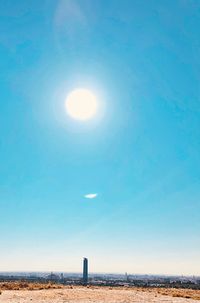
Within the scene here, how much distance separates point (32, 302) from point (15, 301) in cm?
184

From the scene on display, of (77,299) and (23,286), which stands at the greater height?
(23,286)

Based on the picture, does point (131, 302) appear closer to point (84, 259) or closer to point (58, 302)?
Answer: point (58, 302)

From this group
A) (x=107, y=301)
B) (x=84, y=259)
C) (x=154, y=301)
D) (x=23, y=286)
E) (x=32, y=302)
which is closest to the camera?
(x=32, y=302)

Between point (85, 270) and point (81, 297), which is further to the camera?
point (85, 270)

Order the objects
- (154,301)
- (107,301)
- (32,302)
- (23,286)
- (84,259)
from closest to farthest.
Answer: (32,302)
(107,301)
(154,301)
(23,286)
(84,259)

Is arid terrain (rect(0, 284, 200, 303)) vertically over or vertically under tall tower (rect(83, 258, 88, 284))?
under

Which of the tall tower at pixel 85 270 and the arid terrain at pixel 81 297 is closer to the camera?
the arid terrain at pixel 81 297

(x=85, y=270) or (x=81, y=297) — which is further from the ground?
(x=85, y=270)

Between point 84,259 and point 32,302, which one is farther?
point 84,259

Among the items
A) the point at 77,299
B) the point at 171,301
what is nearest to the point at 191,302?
the point at 171,301

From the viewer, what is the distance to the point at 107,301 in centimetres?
3666

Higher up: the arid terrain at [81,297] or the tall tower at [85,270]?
the tall tower at [85,270]

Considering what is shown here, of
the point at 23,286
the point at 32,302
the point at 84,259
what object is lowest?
Result: the point at 32,302

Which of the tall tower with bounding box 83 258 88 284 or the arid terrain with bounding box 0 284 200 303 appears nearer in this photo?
the arid terrain with bounding box 0 284 200 303
